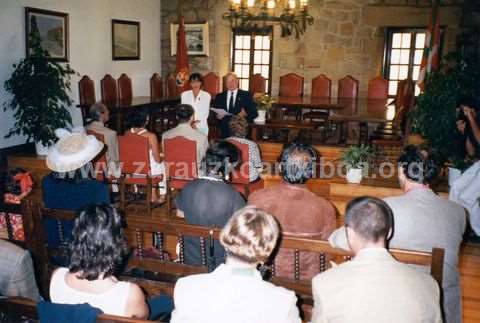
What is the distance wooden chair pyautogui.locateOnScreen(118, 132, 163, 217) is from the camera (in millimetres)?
4918

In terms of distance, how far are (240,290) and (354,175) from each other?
418 cm

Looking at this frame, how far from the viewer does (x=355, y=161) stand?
5531 mm

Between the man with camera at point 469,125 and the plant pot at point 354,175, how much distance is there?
1.15 m

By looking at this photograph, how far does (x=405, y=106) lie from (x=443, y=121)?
2462 mm

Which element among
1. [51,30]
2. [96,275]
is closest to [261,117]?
[51,30]

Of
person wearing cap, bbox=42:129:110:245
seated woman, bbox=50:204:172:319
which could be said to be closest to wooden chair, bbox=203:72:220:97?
person wearing cap, bbox=42:129:110:245

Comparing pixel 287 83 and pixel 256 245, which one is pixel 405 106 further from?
pixel 256 245

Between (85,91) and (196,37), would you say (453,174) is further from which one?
(196,37)

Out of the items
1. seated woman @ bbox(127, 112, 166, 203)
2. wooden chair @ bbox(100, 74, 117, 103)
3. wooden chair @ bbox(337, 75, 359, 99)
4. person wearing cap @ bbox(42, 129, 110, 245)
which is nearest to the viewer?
person wearing cap @ bbox(42, 129, 110, 245)

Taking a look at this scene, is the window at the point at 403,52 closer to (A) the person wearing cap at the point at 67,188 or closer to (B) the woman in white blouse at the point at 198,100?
(B) the woman in white blouse at the point at 198,100

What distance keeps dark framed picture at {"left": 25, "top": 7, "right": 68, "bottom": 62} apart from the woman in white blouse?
256 centimetres

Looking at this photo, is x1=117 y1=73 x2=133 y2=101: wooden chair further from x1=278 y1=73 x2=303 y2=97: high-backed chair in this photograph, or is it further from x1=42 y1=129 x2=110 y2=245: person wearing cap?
x1=42 y1=129 x2=110 y2=245: person wearing cap

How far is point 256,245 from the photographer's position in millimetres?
1738

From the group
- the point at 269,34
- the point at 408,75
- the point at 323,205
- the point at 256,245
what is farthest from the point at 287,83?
the point at 256,245
